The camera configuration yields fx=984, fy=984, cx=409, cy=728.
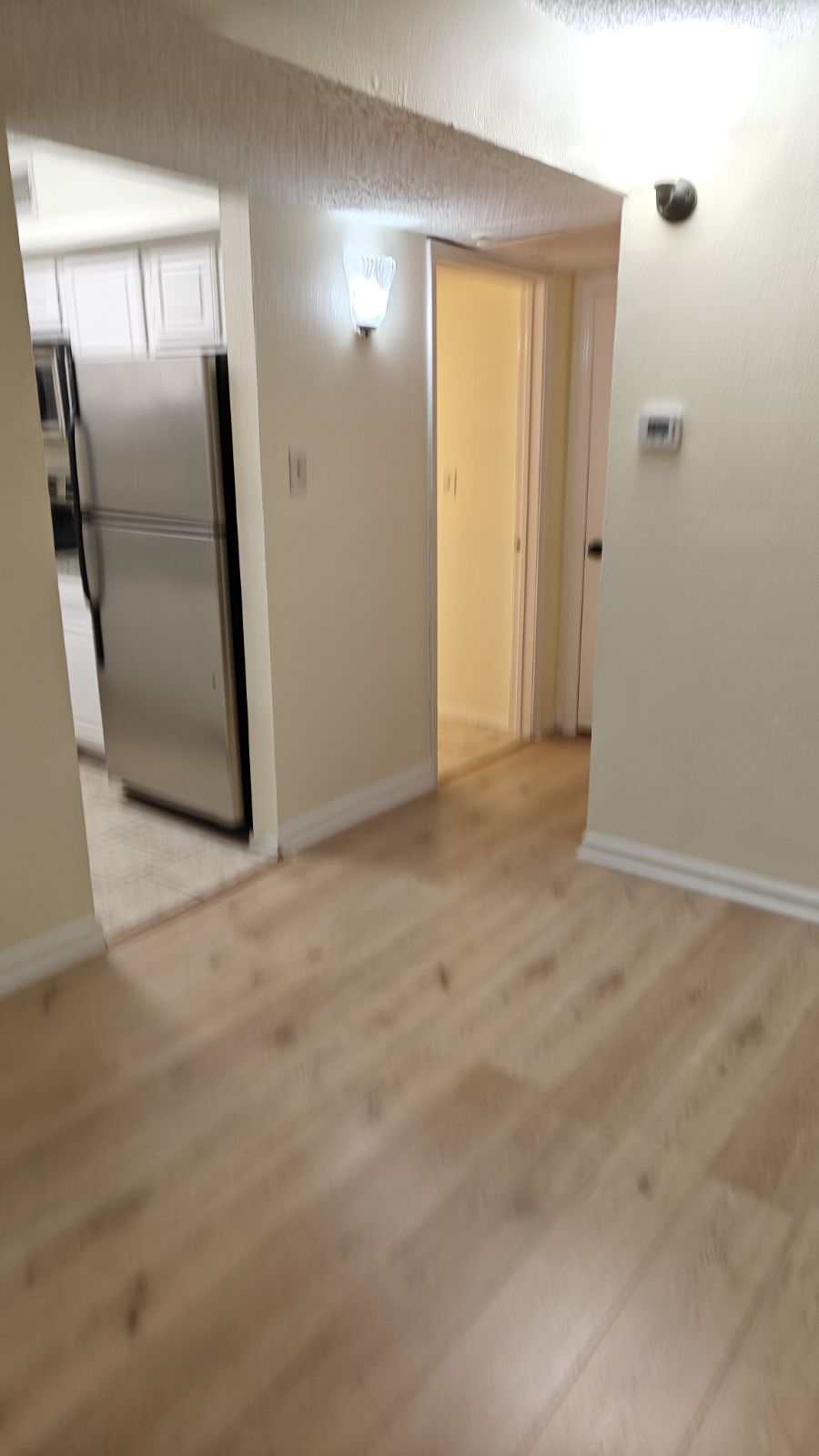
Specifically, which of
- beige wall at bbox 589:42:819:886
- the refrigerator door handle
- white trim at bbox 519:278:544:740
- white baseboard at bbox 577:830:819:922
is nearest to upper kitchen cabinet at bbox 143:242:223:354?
the refrigerator door handle

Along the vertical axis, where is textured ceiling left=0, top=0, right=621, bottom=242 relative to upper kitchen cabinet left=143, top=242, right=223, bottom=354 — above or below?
above

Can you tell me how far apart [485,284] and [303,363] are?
5.62 feet

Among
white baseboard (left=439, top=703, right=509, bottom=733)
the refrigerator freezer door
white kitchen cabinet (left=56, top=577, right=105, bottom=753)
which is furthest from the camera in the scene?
white baseboard (left=439, top=703, right=509, bottom=733)

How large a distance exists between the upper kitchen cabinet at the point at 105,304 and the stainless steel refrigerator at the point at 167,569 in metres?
0.34

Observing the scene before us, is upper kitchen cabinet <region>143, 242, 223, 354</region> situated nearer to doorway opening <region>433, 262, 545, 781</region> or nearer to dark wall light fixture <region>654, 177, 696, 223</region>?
doorway opening <region>433, 262, 545, 781</region>

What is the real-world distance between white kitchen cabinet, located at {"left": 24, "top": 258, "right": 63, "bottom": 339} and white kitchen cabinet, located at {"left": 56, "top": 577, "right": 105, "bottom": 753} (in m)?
1.00

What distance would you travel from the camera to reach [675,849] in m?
3.24

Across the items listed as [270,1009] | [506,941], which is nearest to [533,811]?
[506,941]

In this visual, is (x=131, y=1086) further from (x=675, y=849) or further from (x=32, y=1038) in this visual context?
(x=675, y=849)

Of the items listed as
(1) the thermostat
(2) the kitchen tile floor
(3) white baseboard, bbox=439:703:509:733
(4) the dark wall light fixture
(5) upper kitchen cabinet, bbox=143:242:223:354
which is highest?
(4) the dark wall light fixture

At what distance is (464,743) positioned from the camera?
15.6ft

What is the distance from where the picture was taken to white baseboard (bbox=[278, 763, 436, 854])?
3.50 meters

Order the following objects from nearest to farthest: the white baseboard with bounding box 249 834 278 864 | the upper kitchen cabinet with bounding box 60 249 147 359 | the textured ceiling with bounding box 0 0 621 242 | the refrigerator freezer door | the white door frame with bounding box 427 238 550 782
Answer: the textured ceiling with bounding box 0 0 621 242
the refrigerator freezer door
the white baseboard with bounding box 249 834 278 864
the upper kitchen cabinet with bounding box 60 249 147 359
the white door frame with bounding box 427 238 550 782

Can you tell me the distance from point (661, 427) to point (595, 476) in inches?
61.0
